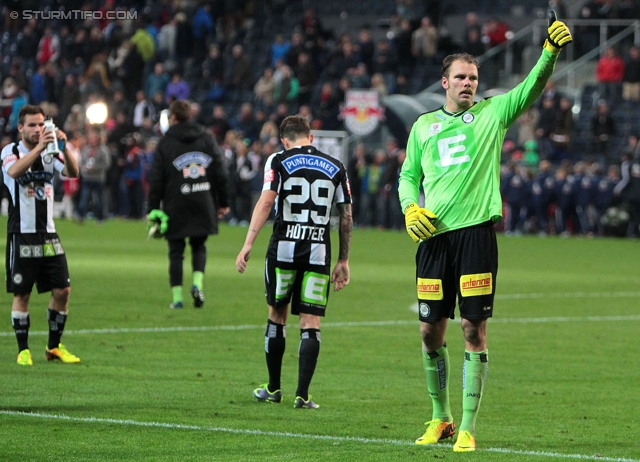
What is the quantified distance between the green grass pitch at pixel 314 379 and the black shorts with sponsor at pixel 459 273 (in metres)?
0.79

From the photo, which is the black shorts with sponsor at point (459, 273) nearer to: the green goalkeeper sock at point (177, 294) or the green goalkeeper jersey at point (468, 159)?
the green goalkeeper jersey at point (468, 159)

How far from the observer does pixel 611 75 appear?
3356 cm

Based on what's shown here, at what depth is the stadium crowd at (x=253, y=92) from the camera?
3278cm

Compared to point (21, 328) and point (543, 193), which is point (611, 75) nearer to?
point (543, 193)

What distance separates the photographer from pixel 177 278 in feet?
48.4

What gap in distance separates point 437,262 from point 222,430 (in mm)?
1657

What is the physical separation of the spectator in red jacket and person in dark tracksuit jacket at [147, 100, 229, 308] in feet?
67.8

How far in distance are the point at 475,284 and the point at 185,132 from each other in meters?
7.91

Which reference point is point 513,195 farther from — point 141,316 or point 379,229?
point 141,316

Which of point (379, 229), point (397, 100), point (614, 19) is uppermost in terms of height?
point (614, 19)

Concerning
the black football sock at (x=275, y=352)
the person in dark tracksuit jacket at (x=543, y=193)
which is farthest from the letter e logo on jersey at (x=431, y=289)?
the person in dark tracksuit jacket at (x=543, y=193)

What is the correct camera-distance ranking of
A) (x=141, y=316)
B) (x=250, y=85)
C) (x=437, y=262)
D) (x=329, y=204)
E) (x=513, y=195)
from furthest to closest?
(x=250, y=85) < (x=513, y=195) < (x=141, y=316) < (x=329, y=204) < (x=437, y=262)

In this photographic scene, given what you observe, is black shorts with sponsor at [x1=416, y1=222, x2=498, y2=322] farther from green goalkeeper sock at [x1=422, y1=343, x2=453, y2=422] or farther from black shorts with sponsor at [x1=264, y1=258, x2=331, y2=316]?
black shorts with sponsor at [x1=264, y1=258, x2=331, y2=316]

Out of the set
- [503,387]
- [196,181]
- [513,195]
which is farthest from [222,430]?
[513,195]
